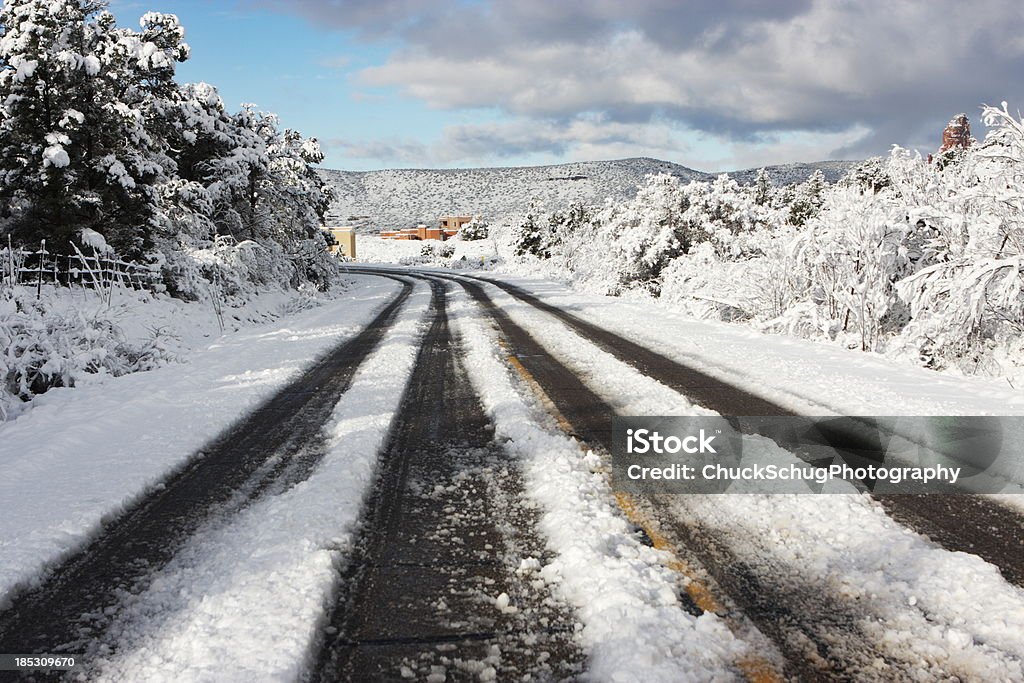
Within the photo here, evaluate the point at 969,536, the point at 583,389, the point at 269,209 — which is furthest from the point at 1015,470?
the point at 269,209

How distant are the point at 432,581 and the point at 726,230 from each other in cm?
1944

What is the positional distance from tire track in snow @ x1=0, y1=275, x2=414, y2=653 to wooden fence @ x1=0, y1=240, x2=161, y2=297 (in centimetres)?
861

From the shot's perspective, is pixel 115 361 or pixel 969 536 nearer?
pixel 969 536

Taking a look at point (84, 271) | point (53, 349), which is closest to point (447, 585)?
point (53, 349)

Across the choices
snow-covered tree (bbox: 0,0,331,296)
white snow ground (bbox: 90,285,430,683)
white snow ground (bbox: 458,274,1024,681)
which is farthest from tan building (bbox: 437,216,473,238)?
white snow ground (bbox: 458,274,1024,681)

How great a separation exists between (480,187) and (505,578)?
182 m

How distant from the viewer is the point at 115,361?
9.44 meters

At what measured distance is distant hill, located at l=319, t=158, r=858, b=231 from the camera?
521 ft

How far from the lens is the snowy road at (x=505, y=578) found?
2574 mm

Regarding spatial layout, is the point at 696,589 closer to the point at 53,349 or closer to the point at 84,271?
the point at 53,349

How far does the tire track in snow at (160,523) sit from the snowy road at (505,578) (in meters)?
0.02

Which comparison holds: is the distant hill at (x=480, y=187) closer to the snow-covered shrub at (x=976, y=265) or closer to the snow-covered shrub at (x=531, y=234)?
the snow-covered shrub at (x=531, y=234)

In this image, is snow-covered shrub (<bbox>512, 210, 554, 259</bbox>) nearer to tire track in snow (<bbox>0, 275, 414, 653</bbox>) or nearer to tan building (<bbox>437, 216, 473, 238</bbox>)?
tire track in snow (<bbox>0, 275, 414, 653</bbox>)

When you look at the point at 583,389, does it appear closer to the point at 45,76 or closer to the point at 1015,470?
the point at 1015,470
